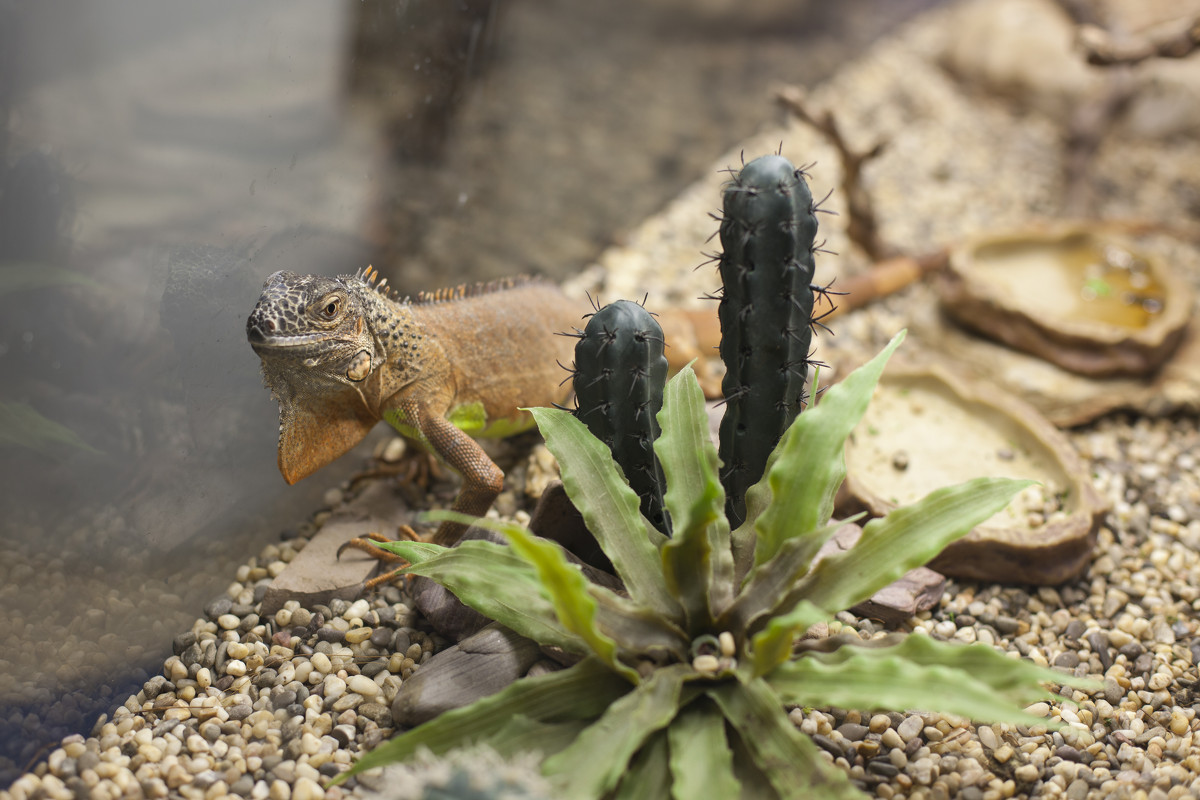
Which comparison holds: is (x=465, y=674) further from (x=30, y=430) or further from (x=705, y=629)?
(x=30, y=430)

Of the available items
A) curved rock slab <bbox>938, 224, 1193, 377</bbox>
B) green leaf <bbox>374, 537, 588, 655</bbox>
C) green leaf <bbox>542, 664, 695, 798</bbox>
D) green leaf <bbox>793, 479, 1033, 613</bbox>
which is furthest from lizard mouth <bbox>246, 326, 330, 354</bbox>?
curved rock slab <bbox>938, 224, 1193, 377</bbox>

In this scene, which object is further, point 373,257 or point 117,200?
point 373,257

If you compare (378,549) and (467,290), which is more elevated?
(467,290)

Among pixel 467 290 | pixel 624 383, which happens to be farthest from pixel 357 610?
pixel 467 290

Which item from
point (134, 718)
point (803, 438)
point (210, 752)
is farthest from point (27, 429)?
point (803, 438)

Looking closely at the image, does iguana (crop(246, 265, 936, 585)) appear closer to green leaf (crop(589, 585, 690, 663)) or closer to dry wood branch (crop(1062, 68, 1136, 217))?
green leaf (crop(589, 585, 690, 663))

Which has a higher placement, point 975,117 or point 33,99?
point 33,99

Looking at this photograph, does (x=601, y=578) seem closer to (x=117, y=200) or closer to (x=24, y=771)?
(x=24, y=771)
